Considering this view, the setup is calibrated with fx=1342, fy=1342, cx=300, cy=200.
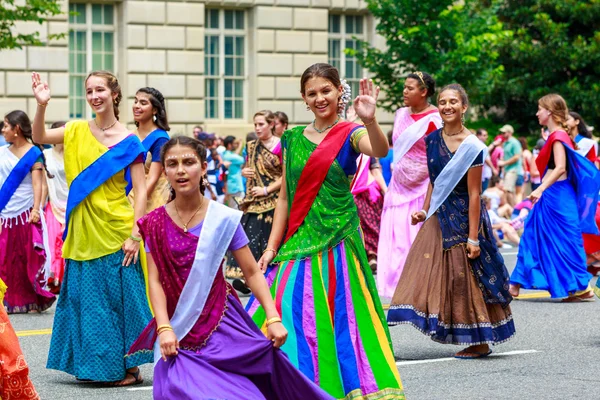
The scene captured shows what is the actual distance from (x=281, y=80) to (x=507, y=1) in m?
7.19

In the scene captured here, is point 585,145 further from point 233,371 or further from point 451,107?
point 233,371

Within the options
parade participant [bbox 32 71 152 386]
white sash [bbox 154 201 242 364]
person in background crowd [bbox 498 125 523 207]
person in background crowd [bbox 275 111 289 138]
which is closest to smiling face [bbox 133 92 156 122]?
parade participant [bbox 32 71 152 386]

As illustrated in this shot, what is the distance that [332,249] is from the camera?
688cm

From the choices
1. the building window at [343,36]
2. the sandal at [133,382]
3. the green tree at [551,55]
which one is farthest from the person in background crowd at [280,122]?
the green tree at [551,55]

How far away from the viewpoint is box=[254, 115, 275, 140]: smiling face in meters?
12.3

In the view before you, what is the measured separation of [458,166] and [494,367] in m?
1.32

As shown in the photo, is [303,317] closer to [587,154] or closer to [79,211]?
[79,211]

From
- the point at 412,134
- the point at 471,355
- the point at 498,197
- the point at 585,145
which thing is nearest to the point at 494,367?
the point at 471,355

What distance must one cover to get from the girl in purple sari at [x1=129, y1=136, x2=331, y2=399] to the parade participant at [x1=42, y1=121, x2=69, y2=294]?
7428 mm

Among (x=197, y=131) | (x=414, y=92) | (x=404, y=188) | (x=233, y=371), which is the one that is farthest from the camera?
(x=197, y=131)

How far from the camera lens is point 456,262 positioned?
29.1ft

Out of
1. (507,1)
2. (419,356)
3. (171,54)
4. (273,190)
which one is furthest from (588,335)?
(507,1)

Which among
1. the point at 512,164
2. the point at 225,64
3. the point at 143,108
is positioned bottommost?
the point at 512,164

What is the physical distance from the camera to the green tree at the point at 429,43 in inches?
845
